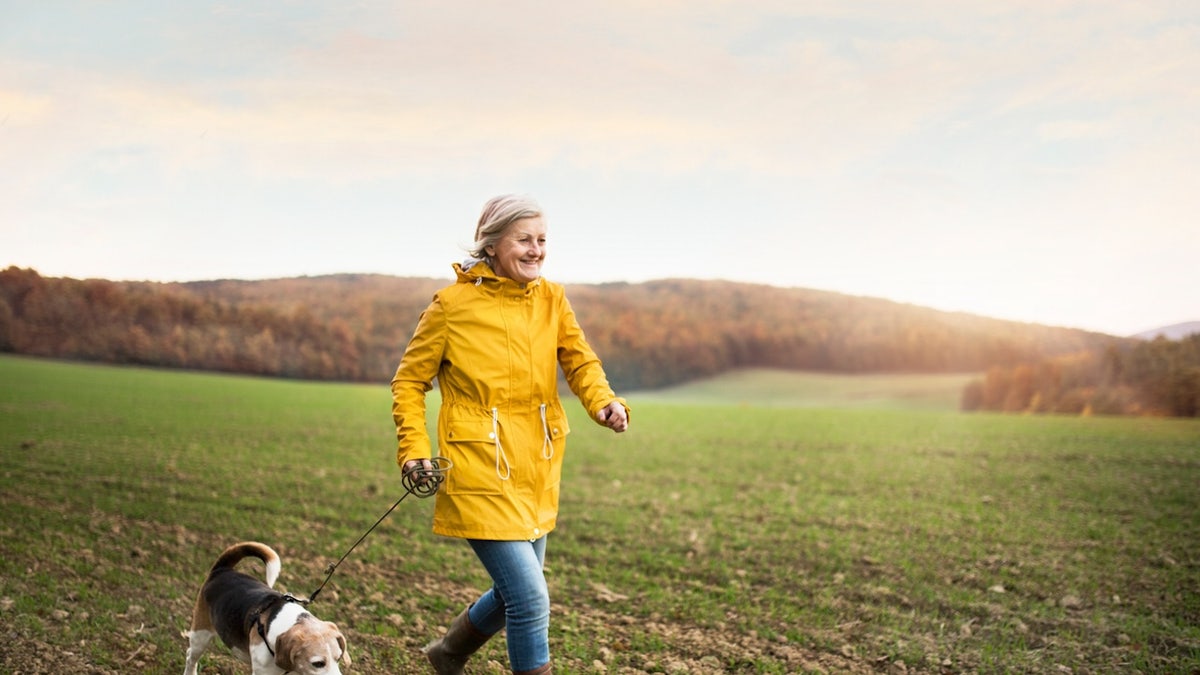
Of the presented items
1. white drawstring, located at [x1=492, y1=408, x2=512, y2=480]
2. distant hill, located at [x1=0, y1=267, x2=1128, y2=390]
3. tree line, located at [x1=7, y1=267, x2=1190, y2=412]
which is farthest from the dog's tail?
distant hill, located at [x1=0, y1=267, x2=1128, y2=390]

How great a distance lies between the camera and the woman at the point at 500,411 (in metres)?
3.36

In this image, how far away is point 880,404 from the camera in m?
31.6

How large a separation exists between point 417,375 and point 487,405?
0.31 meters

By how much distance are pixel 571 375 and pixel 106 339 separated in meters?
28.5

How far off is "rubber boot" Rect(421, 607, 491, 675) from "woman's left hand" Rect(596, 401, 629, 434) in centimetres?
108

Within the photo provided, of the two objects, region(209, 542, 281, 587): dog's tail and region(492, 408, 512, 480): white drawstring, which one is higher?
region(492, 408, 512, 480): white drawstring

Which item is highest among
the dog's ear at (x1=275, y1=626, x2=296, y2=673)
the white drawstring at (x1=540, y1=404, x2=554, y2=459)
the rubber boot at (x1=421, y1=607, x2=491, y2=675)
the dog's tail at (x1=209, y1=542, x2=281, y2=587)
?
the white drawstring at (x1=540, y1=404, x2=554, y2=459)

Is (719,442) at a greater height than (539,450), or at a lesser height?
lesser

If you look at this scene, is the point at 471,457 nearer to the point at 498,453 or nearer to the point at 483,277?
the point at 498,453

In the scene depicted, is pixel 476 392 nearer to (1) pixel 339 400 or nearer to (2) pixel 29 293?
(1) pixel 339 400

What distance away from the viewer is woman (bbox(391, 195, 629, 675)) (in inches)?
132

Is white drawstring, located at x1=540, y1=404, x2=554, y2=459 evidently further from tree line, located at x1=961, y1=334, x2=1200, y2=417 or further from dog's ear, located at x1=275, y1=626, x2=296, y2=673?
tree line, located at x1=961, y1=334, x2=1200, y2=417

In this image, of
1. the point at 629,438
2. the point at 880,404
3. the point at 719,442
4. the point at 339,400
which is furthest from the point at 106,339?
the point at 880,404

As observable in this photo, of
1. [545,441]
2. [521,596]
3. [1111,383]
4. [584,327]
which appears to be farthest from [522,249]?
[584,327]
